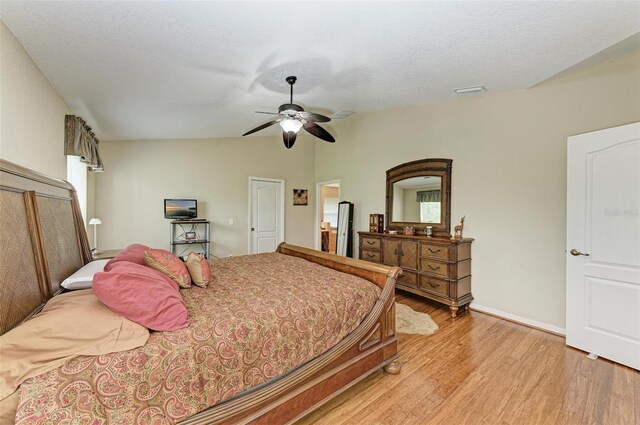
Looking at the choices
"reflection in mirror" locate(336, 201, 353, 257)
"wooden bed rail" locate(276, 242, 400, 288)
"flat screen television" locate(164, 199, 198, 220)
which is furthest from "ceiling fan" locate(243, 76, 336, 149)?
"flat screen television" locate(164, 199, 198, 220)

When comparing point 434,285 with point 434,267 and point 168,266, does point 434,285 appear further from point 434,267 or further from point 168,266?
point 168,266

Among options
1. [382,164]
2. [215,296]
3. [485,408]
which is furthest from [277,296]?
[382,164]

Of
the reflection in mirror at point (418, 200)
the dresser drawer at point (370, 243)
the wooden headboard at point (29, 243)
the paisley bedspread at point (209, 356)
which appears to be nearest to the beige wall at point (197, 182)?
the dresser drawer at point (370, 243)

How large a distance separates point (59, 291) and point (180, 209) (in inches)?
131

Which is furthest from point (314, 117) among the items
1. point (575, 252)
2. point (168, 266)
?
point (575, 252)

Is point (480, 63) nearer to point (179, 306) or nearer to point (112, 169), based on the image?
point (179, 306)

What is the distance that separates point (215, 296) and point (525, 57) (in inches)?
131

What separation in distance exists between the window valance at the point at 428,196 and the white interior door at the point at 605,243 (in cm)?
152

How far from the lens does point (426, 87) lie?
3.31 meters

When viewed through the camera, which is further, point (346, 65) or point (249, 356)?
point (346, 65)

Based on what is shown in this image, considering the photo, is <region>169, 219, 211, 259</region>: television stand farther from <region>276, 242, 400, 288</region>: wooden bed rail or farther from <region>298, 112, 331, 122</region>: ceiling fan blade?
<region>298, 112, 331, 122</region>: ceiling fan blade

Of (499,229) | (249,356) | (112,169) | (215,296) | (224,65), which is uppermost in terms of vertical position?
(224,65)

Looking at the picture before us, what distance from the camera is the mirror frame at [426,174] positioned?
3828 millimetres

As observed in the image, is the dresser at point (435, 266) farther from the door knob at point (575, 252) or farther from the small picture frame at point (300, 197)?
the small picture frame at point (300, 197)
